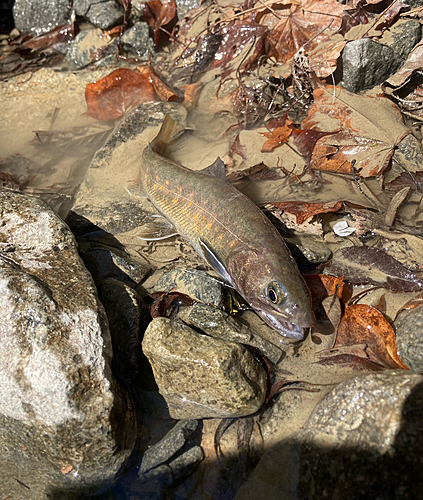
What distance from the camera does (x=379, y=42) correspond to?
4867 mm

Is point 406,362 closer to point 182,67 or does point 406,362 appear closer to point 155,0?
point 182,67

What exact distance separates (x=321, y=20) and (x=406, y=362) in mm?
4731

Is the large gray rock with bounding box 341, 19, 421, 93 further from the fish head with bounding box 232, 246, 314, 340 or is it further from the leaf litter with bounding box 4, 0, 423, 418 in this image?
the fish head with bounding box 232, 246, 314, 340

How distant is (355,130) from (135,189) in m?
2.62

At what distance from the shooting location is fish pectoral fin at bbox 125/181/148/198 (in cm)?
468

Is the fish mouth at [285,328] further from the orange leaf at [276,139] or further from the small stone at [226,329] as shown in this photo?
the orange leaf at [276,139]

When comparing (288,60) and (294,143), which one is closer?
(294,143)

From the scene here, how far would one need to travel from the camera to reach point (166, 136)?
198 inches

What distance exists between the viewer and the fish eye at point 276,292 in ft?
9.66

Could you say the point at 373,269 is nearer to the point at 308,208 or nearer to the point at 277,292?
the point at 308,208

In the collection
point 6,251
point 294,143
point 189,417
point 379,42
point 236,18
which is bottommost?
point 189,417

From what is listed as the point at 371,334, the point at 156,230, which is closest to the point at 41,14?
the point at 156,230

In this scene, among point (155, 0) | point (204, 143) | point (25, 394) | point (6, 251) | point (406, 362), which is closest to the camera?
point (25, 394)

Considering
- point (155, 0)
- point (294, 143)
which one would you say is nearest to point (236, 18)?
point (155, 0)
